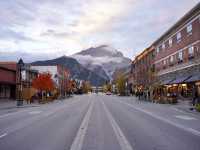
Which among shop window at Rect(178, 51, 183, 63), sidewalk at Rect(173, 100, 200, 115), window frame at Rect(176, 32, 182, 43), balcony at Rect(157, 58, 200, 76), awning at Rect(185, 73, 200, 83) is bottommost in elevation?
sidewalk at Rect(173, 100, 200, 115)

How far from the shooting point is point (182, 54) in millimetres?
56031

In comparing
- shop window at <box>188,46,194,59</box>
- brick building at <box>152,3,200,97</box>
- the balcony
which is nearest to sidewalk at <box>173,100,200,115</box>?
brick building at <box>152,3,200,97</box>

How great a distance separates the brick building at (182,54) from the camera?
4834 cm

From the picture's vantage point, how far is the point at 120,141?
12.1 meters

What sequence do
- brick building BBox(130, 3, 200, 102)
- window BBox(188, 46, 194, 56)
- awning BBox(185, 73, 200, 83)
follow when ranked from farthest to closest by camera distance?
1. window BBox(188, 46, 194, 56)
2. brick building BBox(130, 3, 200, 102)
3. awning BBox(185, 73, 200, 83)

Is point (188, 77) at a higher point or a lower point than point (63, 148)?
higher

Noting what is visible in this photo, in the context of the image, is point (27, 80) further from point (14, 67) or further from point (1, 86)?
point (1, 86)

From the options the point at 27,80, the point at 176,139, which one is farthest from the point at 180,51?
the point at 176,139

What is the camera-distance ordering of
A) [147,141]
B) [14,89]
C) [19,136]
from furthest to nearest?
[14,89]
[19,136]
[147,141]

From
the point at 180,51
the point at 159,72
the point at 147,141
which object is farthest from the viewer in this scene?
the point at 159,72

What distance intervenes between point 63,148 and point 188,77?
42.7 meters

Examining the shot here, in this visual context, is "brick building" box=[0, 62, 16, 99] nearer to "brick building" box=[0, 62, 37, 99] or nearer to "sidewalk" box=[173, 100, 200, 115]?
"brick building" box=[0, 62, 37, 99]

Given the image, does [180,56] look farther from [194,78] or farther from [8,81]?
[8,81]

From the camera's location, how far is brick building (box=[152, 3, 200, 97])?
48344 millimetres
